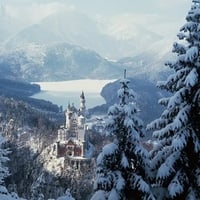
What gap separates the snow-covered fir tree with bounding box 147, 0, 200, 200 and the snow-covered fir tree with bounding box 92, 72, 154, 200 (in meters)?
0.59

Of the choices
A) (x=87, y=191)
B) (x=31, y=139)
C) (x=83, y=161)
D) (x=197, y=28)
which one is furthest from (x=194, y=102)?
(x=31, y=139)

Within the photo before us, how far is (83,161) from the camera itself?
99625mm

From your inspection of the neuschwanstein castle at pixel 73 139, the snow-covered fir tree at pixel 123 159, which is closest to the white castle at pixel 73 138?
the neuschwanstein castle at pixel 73 139

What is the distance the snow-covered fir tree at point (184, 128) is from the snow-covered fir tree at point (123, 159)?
0.59m

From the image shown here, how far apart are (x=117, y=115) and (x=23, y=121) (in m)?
125

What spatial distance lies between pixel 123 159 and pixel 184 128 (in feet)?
6.27

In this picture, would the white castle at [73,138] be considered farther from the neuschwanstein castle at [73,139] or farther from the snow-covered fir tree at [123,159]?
the snow-covered fir tree at [123,159]

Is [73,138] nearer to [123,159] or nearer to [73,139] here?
[73,139]

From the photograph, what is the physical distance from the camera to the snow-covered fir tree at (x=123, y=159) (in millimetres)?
Result: 15625

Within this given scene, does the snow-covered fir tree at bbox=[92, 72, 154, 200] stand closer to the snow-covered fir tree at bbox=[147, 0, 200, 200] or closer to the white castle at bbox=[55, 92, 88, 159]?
the snow-covered fir tree at bbox=[147, 0, 200, 200]

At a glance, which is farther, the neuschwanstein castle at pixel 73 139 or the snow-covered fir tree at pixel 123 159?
the neuschwanstein castle at pixel 73 139

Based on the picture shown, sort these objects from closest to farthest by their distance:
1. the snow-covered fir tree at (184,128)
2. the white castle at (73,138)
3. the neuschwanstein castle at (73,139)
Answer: the snow-covered fir tree at (184,128) → the neuschwanstein castle at (73,139) → the white castle at (73,138)

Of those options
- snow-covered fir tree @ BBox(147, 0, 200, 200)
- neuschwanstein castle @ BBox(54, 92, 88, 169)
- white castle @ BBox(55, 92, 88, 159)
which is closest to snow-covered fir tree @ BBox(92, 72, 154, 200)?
snow-covered fir tree @ BBox(147, 0, 200, 200)

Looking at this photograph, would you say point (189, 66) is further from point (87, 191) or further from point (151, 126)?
point (87, 191)
